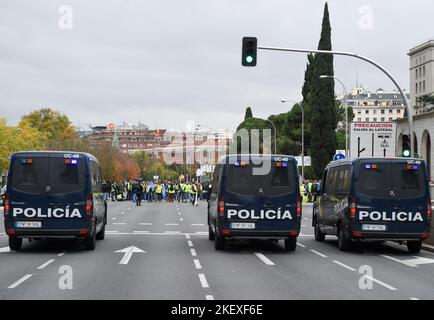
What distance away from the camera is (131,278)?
13086 mm

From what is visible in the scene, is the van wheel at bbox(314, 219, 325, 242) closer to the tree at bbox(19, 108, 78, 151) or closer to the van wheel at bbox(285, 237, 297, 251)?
the van wheel at bbox(285, 237, 297, 251)

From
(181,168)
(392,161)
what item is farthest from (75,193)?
(181,168)

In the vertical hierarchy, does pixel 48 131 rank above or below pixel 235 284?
above

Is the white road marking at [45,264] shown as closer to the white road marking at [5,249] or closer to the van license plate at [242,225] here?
the white road marking at [5,249]

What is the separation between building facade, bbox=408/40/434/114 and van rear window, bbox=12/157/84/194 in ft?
420

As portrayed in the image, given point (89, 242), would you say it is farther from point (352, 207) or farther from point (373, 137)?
point (373, 137)

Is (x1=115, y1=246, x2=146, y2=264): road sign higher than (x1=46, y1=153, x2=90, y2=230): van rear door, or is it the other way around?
(x1=46, y1=153, x2=90, y2=230): van rear door

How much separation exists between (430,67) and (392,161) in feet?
437

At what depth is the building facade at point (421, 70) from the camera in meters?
145

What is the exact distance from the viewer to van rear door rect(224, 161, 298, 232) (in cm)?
1809

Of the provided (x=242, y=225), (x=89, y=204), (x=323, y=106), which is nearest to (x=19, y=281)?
(x=89, y=204)

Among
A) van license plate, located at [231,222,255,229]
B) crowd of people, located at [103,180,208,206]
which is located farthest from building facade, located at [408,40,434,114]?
van license plate, located at [231,222,255,229]

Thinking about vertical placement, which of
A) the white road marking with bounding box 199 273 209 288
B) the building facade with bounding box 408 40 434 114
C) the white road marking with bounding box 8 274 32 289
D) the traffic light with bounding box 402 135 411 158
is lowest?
the white road marking with bounding box 199 273 209 288
